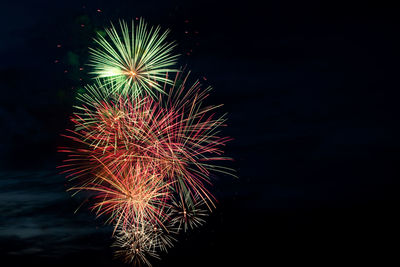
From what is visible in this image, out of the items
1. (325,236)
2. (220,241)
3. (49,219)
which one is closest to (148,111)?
(220,241)

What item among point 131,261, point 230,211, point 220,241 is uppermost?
point 230,211

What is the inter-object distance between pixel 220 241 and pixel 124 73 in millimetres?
11799

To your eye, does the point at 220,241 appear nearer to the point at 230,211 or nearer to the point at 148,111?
the point at 148,111

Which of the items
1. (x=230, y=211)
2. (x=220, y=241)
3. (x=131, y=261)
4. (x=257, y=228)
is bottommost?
(x=131, y=261)

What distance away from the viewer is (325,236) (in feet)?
80.0

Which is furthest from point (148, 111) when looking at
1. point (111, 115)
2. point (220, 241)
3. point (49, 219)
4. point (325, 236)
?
point (49, 219)

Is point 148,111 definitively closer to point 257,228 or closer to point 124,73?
point 124,73

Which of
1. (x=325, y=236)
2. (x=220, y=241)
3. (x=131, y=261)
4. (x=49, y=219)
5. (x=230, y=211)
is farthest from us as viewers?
(x=230, y=211)

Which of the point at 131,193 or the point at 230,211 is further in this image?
the point at 230,211

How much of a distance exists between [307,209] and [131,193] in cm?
2456

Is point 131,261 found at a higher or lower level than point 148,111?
lower

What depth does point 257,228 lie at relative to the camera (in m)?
26.8

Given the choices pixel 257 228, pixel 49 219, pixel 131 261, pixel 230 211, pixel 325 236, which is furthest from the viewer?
pixel 230 211

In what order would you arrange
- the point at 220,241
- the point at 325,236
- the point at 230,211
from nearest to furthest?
the point at 220,241 → the point at 325,236 → the point at 230,211
